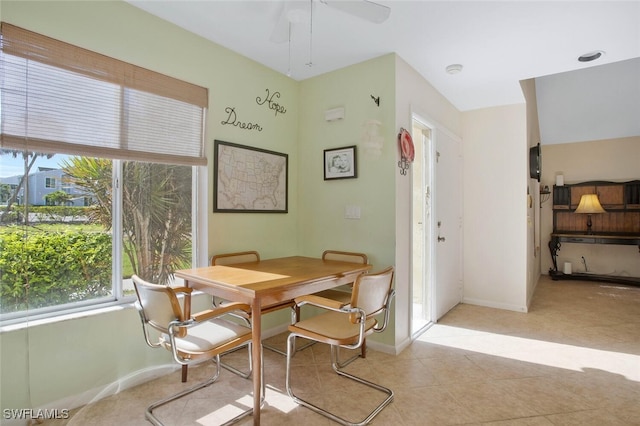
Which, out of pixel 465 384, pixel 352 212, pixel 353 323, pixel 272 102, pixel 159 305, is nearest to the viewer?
pixel 159 305

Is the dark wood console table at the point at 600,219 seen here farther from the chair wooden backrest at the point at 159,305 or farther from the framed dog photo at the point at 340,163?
the chair wooden backrest at the point at 159,305

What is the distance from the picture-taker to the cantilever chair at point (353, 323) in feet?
5.93

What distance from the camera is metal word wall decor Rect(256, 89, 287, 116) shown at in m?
2.99

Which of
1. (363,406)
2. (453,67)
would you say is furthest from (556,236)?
(363,406)

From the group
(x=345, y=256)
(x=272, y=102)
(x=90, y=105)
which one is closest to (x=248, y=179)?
(x=272, y=102)

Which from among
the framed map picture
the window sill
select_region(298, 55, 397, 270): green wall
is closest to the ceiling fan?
select_region(298, 55, 397, 270): green wall

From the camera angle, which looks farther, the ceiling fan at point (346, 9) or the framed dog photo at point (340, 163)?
the framed dog photo at point (340, 163)

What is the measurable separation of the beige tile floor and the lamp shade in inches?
113

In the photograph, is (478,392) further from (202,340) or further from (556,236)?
(556,236)

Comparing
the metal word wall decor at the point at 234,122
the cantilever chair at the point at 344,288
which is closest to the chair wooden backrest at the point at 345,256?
the cantilever chair at the point at 344,288

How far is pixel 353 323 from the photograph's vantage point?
1886 millimetres

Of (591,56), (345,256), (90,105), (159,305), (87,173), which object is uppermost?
(591,56)

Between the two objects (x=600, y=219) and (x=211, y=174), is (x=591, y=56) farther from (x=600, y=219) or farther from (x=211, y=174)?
(x=600, y=219)

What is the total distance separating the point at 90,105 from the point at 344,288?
7.65 ft
